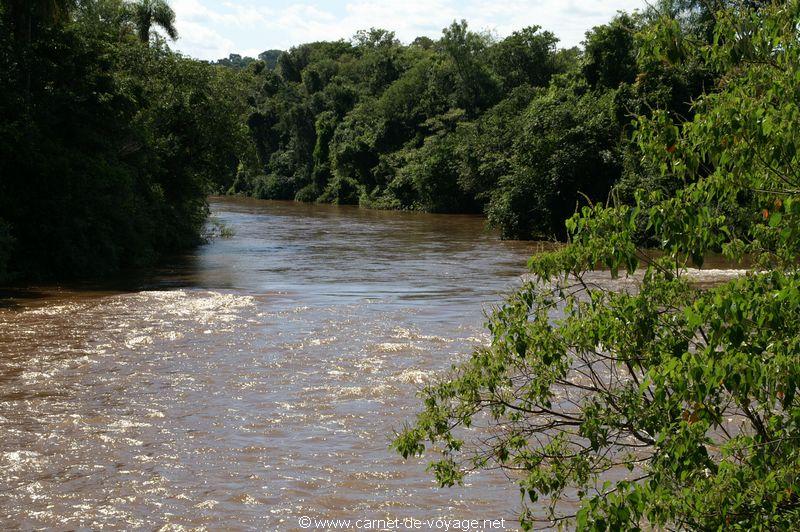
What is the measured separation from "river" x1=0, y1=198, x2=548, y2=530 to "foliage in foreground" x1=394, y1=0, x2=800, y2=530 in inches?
114

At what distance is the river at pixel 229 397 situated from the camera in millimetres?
7820

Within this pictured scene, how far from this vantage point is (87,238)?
70.8ft

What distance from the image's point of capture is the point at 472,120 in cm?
5425

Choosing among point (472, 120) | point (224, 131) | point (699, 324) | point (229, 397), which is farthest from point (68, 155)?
point (472, 120)

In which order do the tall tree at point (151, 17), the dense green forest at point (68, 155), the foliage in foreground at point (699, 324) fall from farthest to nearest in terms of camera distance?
the tall tree at point (151, 17), the dense green forest at point (68, 155), the foliage in foreground at point (699, 324)

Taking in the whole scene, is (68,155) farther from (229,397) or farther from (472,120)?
(472,120)

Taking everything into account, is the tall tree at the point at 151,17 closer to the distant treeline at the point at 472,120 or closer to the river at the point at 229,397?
the distant treeline at the point at 472,120

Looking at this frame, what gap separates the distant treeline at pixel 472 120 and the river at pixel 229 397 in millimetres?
3921

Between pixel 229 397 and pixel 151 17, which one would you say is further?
pixel 151 17

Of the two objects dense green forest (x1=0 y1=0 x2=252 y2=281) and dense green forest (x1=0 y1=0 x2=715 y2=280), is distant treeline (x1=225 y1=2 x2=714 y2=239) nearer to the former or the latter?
dense green forest (x1=0 y1=0 x2=715 y2=280)

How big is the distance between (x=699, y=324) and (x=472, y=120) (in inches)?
2022

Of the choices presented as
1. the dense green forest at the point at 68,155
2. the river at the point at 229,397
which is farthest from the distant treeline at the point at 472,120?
the dense green forest at the point at 68,155

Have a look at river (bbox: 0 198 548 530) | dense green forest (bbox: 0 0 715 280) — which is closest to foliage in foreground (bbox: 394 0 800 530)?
dense green forest (bbox: 0 0 715 280)

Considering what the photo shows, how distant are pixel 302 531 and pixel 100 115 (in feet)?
55.4
